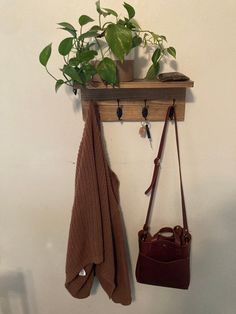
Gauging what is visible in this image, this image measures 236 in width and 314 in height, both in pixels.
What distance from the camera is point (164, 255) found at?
854mm

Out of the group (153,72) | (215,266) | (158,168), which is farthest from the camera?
(215,266)

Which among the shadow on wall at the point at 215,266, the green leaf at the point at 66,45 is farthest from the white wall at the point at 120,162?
the green leaf at the point at 66,45

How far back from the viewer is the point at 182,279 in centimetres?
86

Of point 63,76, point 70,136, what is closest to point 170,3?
point 63,76

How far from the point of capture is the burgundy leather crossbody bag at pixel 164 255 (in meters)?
0.84

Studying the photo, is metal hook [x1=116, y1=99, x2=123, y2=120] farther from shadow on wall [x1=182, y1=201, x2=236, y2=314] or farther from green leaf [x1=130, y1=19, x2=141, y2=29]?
shadow on wall [x1=182, y1=201, x2=236, y2=314]

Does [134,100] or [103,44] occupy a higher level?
[103,44]

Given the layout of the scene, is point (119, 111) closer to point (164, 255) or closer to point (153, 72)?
point (153, 72)

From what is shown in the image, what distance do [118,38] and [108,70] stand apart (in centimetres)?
8

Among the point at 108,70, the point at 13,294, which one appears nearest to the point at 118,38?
the point at 108,70

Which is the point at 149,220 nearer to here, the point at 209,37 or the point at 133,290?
the point at 133,290

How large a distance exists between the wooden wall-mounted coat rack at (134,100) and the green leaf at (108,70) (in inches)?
4.0

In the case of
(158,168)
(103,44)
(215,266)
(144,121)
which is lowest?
(215,266)

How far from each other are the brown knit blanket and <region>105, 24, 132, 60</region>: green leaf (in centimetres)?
19
